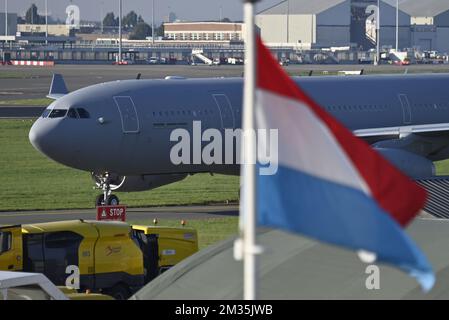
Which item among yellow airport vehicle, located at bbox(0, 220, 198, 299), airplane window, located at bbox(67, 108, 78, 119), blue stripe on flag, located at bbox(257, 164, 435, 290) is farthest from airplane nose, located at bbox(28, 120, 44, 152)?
blue stripe on flag, located at bbox(257, 164, 435, 290)

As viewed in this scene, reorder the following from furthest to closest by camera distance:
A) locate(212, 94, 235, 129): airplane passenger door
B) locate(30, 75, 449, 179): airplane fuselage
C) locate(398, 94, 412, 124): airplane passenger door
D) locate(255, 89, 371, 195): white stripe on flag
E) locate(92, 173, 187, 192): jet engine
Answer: locate(398, 94, 412, 124): airplane passenger door → locate(212, 94, 235, 129): airplane passenger door → locate(92, 173, 187, 192): jet engine → locate(30, 75, 449, 179): airplane fuselage → locate(255, 89, 371, 195): white stripe on flag

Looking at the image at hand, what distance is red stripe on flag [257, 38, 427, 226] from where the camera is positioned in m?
9.20

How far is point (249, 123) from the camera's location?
917cm

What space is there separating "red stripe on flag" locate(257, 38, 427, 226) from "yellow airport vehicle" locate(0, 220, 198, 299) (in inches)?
574

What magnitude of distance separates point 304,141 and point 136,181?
1124 inches

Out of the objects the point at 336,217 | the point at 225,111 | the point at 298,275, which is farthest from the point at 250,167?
the point at 225,111

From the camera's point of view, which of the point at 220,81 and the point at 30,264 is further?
the point at 220,81

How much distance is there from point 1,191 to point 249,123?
34363 mm

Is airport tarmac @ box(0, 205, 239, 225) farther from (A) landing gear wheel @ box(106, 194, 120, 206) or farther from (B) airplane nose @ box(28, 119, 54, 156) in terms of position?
(B) airplane nose @ box(28, 119, 54, 156)

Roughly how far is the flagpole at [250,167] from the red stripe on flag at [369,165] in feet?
0.43

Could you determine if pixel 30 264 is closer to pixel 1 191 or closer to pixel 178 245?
pixel 178 245

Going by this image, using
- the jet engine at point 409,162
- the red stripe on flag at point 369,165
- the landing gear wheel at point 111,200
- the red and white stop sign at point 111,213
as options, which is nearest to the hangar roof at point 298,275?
the red stripe on flag at point 369,165

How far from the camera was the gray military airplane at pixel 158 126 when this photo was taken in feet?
118
